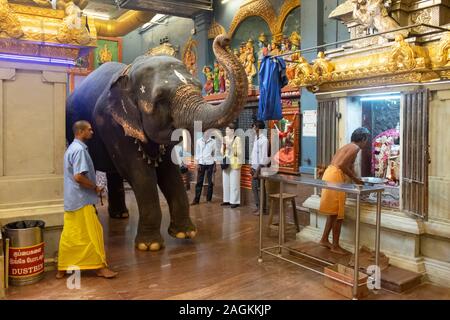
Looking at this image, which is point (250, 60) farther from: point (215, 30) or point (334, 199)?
point (334, 199)

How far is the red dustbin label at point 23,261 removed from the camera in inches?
159

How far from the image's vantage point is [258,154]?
7.91 m

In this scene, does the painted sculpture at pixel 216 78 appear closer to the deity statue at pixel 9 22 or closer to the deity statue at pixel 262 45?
the deity statue at pixel 262 45

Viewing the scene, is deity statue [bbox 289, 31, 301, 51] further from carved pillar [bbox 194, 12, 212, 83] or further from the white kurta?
carved pillar [bbox 194, 12, 212, 83]

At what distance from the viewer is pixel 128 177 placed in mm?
5445

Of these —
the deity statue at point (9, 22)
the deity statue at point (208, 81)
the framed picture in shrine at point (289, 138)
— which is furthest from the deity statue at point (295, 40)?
the deity statue at point (9, 22)

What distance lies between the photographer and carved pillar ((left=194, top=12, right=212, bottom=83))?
10.4 metres

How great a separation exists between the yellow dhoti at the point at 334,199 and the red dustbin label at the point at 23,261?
3.23 metres

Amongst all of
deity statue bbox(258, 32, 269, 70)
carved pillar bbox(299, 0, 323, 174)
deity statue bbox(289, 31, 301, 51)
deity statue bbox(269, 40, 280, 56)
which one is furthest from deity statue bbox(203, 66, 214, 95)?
carved pillar bbox(299, 0, 323, 174)

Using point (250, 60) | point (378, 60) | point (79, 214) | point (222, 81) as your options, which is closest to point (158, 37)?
point (222, 81)

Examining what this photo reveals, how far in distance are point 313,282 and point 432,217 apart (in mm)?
1484

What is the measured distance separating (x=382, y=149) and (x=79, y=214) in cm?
386

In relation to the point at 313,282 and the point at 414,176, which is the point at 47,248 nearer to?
the point at 313,282

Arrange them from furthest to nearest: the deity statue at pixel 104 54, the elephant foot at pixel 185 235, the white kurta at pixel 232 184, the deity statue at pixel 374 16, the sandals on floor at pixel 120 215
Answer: the deity statue at pixel 104 54 < the white kurta at pixel 232 184 < the sandals on floor at pixel 120 215 < the elephant foot at pixel 185 235 < the deity statue at pixel 374 16
